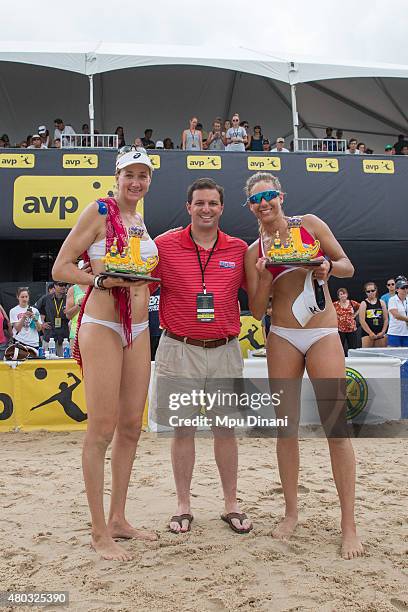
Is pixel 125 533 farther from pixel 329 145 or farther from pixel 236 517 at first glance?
pixel 329 145

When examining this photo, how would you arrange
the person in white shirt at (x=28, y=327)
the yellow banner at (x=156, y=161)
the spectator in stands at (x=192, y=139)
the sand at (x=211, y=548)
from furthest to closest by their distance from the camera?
the spectator in stands at (x=192, y=139) → the yellow banner at (x=156, y=161) → the person in white shirt at (x=28, y=327) → the sand at (x=211, y=548)

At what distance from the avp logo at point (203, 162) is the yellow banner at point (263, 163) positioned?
70 centimetres

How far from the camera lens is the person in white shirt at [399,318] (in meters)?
9.10

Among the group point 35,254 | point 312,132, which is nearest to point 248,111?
point 312,132

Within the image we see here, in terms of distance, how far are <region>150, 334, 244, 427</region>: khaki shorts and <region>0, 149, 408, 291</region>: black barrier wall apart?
8.07 m

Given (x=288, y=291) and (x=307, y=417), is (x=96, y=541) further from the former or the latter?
(x=307, y=417)

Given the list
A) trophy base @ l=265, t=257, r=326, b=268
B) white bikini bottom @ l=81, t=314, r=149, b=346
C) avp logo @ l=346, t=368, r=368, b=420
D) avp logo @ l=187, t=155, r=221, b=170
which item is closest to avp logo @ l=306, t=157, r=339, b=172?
avp logo @ l=187, t=155, r=221, b=170

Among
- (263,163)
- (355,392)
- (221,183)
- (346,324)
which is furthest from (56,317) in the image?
(355,392)

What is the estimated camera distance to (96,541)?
9.87 ft

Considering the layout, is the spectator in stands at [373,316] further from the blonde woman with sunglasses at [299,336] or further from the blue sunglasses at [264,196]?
the blue sunglasses at [264,196]

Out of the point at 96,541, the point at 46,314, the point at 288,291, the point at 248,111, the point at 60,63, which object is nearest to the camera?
the point at 96,541

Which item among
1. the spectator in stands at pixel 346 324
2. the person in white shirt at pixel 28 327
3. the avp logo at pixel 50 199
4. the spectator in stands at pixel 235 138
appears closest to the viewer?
the person in white shirt at pixel 28 327

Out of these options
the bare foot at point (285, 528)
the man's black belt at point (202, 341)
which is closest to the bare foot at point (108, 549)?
the bare foot at point (285, 528)

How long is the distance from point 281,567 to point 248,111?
15.7 meters
